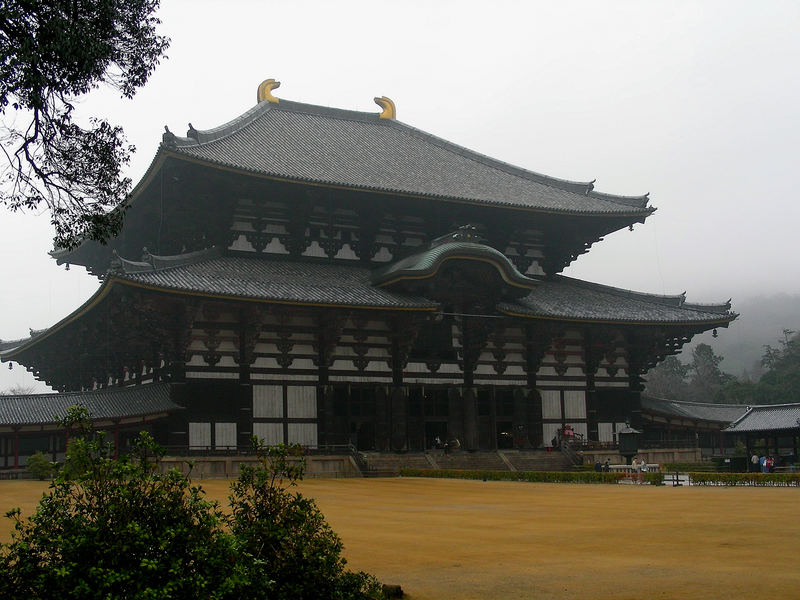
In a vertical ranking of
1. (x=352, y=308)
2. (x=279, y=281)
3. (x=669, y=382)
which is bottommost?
(x=669, y=382)

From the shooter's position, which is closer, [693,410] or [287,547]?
[287,547]

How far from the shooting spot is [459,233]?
4472cm

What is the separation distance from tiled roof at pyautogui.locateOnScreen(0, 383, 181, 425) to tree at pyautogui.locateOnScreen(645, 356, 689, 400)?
9688cm

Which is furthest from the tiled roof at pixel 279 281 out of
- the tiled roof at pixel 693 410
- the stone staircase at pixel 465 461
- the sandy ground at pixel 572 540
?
the tiled roof at pixel 693 410

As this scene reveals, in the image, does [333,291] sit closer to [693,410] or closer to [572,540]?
[572,540]

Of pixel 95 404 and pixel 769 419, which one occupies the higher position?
pixel 95 404

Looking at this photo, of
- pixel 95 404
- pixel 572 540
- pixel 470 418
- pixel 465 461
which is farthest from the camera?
pixel 470 418

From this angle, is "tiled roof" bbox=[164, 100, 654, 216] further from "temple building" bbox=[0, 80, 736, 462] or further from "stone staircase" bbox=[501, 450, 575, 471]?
"stone staircase" bbox=[501, 450, 575, 471]

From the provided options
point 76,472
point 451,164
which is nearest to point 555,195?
point 451,164

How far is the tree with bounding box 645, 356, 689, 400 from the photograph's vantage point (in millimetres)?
127875

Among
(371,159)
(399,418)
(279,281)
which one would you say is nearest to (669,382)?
(371,159)

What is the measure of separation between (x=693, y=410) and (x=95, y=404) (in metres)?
36.1

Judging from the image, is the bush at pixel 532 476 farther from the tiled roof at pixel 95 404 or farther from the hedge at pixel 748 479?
the tiled roof at pixel 95 404

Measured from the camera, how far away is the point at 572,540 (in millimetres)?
17828
